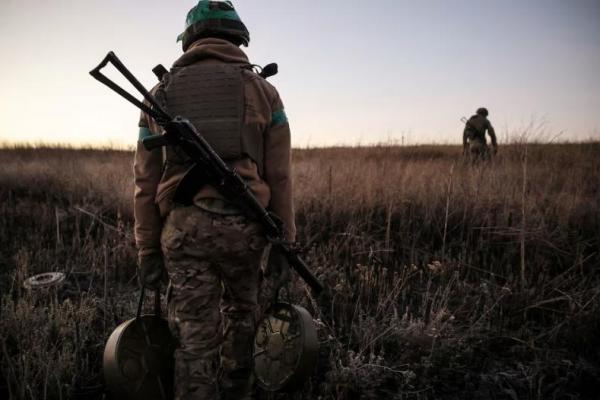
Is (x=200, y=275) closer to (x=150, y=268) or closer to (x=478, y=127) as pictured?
(x=150, y=268)

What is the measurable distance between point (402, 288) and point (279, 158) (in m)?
2.03

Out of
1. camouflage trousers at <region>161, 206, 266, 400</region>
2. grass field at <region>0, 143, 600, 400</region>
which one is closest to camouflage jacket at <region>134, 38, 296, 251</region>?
camouflage trousers at <region>161, 206, 266, 400</region>

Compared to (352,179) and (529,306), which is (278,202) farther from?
(352,179)

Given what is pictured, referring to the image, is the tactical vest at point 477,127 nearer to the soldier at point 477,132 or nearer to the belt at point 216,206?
the soldier at point 477,132

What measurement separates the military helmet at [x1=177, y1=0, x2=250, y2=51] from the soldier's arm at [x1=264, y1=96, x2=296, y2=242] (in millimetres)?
422

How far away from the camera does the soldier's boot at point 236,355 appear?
1997mm

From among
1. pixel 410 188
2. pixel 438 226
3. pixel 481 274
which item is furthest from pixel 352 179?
pixel 481 274

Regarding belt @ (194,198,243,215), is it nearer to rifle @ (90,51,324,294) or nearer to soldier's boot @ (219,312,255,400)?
rifle @ (90,51,324,294)

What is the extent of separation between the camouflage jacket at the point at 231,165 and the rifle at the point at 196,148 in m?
0.08

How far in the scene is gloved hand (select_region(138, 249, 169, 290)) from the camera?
189 cm

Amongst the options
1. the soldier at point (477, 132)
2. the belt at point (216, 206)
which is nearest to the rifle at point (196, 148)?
the belt at point (216, 206)

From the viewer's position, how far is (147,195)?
185cm

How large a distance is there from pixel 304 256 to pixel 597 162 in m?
5.99

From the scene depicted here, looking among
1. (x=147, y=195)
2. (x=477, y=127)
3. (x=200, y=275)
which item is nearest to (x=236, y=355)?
(x=200, y=275)
